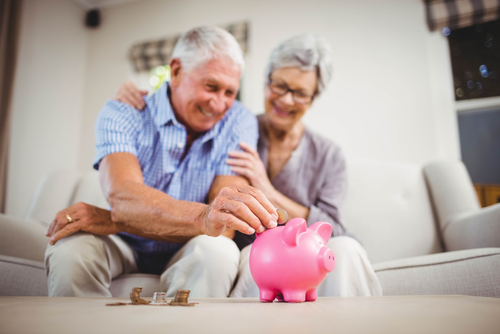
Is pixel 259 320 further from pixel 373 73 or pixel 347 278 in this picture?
pixel 373 73

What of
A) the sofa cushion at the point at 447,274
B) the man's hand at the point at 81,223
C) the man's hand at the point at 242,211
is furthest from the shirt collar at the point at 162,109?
the sofa cushion at the point at 447,274

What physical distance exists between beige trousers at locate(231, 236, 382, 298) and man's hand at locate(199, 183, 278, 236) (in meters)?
0.28

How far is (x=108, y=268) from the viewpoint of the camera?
1.02 metres

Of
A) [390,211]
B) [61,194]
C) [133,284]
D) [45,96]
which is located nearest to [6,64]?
[45,96]

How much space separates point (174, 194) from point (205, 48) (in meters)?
0.51

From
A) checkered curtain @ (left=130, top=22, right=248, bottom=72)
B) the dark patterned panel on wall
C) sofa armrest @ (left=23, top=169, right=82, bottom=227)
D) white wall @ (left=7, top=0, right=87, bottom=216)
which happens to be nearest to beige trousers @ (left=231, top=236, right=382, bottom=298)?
sofa armrest @ (left=23, top=169, right=82, bottom=227)

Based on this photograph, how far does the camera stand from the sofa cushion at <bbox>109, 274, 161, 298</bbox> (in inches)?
41.7

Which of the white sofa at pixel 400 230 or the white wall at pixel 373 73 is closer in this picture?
the white sofa at pixel 400 230

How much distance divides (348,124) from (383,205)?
1266 millimetres

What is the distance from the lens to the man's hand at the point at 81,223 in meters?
0.99

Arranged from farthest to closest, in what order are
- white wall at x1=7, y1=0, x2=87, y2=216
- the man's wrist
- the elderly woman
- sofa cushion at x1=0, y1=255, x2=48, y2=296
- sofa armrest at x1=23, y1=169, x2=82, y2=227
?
white wall at x1=7, y1=0, x2=87, y2=216
sofa armrest at x1=23, y1=169, x2=82, y2=227
the elderly woman
sofa cushion at x1=0, y1=255, x2=48, y2=296
the man's wrist

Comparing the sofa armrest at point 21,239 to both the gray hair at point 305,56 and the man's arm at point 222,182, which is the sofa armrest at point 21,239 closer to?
the man's arm at point 222,182

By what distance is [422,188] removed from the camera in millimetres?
1686

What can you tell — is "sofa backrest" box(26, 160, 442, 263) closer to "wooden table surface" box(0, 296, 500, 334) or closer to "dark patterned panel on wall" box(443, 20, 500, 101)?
"wooden table surface" box(0, 296, 500, 334)
